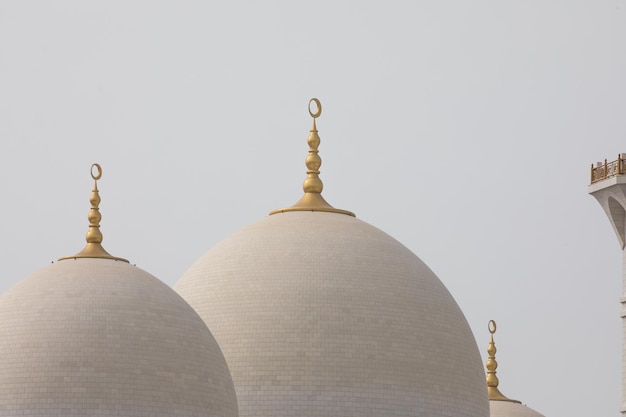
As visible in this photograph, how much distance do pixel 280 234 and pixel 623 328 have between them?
10.1 m

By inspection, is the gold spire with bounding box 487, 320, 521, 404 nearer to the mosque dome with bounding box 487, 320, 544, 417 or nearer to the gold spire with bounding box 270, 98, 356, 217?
the mosque dome with bounding box 487, 320, 544, 417

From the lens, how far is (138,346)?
48.9m

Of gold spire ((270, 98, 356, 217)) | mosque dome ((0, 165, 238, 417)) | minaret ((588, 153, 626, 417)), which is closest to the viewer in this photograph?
mosque dome ((0, 165, 238, 417))

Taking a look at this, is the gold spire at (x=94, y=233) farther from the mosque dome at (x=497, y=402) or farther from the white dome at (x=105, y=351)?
Answer: the mosque dome at (x=497, y=402)

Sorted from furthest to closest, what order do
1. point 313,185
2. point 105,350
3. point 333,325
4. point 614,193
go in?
point 614,193 < point 313,185 < point 333,325 < point 105,350

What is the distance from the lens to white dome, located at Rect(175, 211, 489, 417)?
51844mm

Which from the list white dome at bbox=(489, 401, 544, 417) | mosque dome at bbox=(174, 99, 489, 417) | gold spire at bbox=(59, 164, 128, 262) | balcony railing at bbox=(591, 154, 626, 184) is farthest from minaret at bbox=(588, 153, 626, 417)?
gold spire at bbox=(59, 164, 128, 262)

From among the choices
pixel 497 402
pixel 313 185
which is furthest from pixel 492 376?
pixel 313 185

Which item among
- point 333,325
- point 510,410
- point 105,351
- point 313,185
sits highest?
point 313,185

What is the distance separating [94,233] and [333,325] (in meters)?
5.27

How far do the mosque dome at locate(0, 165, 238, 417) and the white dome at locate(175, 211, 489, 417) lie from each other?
6.91 feet

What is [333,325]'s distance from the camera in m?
52.5

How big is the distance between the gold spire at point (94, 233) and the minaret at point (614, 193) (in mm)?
13859

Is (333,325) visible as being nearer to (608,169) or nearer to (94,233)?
(94,233)
